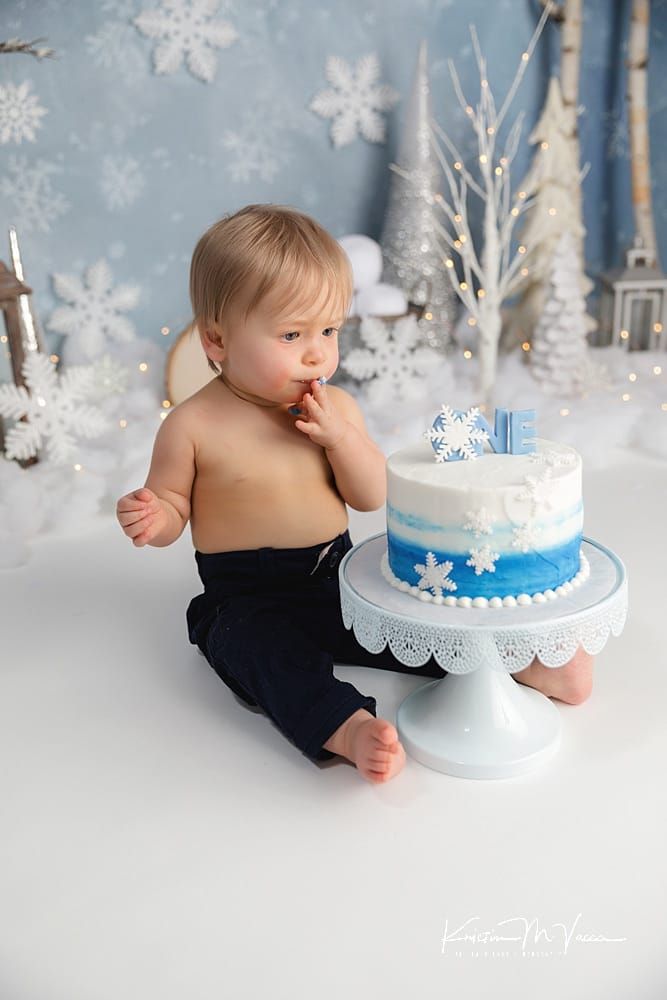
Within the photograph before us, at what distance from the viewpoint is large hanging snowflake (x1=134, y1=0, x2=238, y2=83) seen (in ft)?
8.21

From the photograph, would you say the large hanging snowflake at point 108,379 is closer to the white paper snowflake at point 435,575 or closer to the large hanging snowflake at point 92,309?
the large hanging snowflake at point 92,309

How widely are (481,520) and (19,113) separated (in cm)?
192

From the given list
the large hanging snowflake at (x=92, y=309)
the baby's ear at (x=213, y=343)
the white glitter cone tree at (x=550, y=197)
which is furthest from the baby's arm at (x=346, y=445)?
the white glitter cone tree at (x=550, y=197)

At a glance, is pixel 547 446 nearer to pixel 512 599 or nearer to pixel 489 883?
pixel 512 599

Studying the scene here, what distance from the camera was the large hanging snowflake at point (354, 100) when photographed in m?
2.71

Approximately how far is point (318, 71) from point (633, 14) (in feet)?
2.95

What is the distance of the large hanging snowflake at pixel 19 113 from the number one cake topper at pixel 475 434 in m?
1.77

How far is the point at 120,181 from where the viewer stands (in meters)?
2.60

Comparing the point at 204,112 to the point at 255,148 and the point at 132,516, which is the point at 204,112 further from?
the point at 132,516

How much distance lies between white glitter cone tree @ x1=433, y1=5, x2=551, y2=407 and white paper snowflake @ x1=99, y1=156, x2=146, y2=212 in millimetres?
792

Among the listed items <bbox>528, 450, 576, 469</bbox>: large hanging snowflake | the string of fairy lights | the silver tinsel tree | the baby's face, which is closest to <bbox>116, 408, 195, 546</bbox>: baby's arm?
the baby's face

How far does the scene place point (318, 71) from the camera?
2.70 meters

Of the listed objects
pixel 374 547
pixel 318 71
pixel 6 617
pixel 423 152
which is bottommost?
pixel 6 617

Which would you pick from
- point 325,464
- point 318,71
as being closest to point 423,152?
point 318,71
